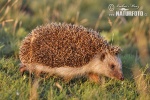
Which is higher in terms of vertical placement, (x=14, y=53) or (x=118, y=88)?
(x=14, y=53)

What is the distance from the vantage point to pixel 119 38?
1131 centimetres

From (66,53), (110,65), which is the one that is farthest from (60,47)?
(110,65)

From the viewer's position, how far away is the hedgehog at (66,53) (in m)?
6.64

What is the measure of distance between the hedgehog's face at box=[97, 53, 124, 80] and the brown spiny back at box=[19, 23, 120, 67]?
27cm

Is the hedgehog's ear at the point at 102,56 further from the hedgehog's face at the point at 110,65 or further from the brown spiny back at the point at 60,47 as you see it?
the brown spiny back at the point at 60,47

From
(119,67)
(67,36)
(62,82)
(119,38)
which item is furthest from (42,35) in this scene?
(119,38)

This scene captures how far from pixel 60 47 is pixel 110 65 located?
110cm

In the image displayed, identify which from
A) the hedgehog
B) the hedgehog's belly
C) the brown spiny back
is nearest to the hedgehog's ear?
the hedgehog

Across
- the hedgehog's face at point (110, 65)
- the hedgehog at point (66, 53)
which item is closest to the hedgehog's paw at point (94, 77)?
the hedgehog at point (66, 53)

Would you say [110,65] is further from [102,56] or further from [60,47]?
[60,47]

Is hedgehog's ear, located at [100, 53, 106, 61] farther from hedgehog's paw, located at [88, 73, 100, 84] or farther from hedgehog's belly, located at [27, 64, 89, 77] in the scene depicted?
hedgehog's belly, located at [27, 64, 89, 77]

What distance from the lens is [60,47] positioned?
21.7 feet

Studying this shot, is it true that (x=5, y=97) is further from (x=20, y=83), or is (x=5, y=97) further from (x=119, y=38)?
(x=119, y=38)

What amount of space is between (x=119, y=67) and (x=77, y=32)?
40.8 inches
